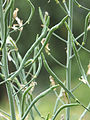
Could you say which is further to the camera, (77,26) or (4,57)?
(77,26)

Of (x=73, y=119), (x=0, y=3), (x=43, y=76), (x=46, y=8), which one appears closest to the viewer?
(x=0, y=3)

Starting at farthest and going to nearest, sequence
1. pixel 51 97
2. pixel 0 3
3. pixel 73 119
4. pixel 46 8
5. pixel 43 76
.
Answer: pixel 43 76 < pixel 51 97 < pixel 46 8 < pixel 73 119 < pixel 0 3

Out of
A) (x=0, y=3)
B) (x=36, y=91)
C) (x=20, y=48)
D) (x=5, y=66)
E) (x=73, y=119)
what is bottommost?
(x=73, y=119)

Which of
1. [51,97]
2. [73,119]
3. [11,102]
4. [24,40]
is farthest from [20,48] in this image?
[11,102]

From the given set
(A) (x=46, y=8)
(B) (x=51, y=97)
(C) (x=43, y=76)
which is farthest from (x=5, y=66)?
(C) (x=43, y=76)

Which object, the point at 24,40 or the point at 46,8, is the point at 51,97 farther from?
the point at 46,8

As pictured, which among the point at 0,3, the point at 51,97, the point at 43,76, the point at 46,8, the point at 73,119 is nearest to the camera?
the point at 0,3

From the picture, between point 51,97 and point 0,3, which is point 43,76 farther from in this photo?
point 0,3

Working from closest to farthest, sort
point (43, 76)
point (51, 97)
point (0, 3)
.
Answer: point (0, 3) < point (51, 97) < point (43, 76)

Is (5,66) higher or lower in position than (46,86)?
higher
